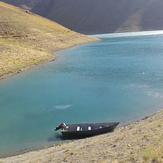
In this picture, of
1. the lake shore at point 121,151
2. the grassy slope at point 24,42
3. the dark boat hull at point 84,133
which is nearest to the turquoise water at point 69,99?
the dark boat hull at point 84,133

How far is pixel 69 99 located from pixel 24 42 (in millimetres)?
82089

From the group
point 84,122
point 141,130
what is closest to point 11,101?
point 84,122

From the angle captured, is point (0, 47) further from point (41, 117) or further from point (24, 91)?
point (41, 117)

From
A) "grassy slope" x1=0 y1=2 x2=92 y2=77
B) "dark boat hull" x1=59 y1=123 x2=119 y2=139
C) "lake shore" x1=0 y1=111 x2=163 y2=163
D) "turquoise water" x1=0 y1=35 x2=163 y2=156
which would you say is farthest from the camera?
"grassy slope" x1=0 y1=2 x2=92 y2=77

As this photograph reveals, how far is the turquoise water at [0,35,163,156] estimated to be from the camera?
38312 mm

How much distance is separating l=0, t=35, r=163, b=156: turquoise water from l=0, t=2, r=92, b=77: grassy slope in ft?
28.5

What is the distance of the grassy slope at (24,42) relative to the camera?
300ft

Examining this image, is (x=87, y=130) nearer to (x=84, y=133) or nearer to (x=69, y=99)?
(x=84, y=133)

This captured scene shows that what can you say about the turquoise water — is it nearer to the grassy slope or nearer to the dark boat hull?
the dark boat hull

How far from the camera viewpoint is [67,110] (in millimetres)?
45969

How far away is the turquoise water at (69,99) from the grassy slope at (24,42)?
342 inches

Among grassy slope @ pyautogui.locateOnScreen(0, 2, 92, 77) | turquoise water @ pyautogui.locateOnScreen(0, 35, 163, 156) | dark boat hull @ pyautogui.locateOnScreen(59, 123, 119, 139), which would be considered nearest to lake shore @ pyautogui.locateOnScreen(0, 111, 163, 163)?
dark boat hull @ pyautogui.locateOnScreen(59, 123, 119, 139)

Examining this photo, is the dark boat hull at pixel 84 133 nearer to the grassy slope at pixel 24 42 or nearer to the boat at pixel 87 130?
the boat at pixel 87 130

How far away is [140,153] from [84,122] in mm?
18470
